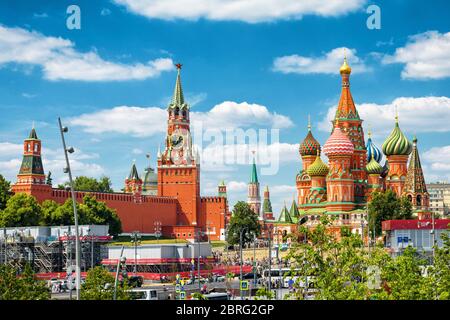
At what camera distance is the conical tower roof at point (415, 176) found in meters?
105

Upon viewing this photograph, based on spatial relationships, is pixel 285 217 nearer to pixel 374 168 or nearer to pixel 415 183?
pixel 374 168

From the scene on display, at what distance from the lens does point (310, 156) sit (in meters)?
125

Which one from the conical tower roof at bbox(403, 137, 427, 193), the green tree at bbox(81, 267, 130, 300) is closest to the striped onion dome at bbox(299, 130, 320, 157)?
the conical tower roof at bbox(403, 137, 427, 193)

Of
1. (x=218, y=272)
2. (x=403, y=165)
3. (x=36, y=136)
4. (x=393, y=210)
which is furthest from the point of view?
(x=403, y=165)

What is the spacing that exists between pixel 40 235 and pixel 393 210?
43.0 m

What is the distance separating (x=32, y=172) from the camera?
11000 cm

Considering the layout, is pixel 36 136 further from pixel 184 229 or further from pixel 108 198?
pixel 184 229

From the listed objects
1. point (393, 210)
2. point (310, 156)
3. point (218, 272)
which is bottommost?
point (218, 272)

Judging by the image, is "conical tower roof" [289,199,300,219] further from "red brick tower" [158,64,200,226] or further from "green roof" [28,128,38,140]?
"green roof" [28,128,38,140]

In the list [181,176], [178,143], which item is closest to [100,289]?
[181,176]

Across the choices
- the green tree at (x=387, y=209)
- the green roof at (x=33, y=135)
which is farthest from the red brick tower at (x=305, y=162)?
the green roof at (x=33, y=135)

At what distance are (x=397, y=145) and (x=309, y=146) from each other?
1611cm

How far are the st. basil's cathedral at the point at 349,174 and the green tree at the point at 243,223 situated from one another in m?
6.23
